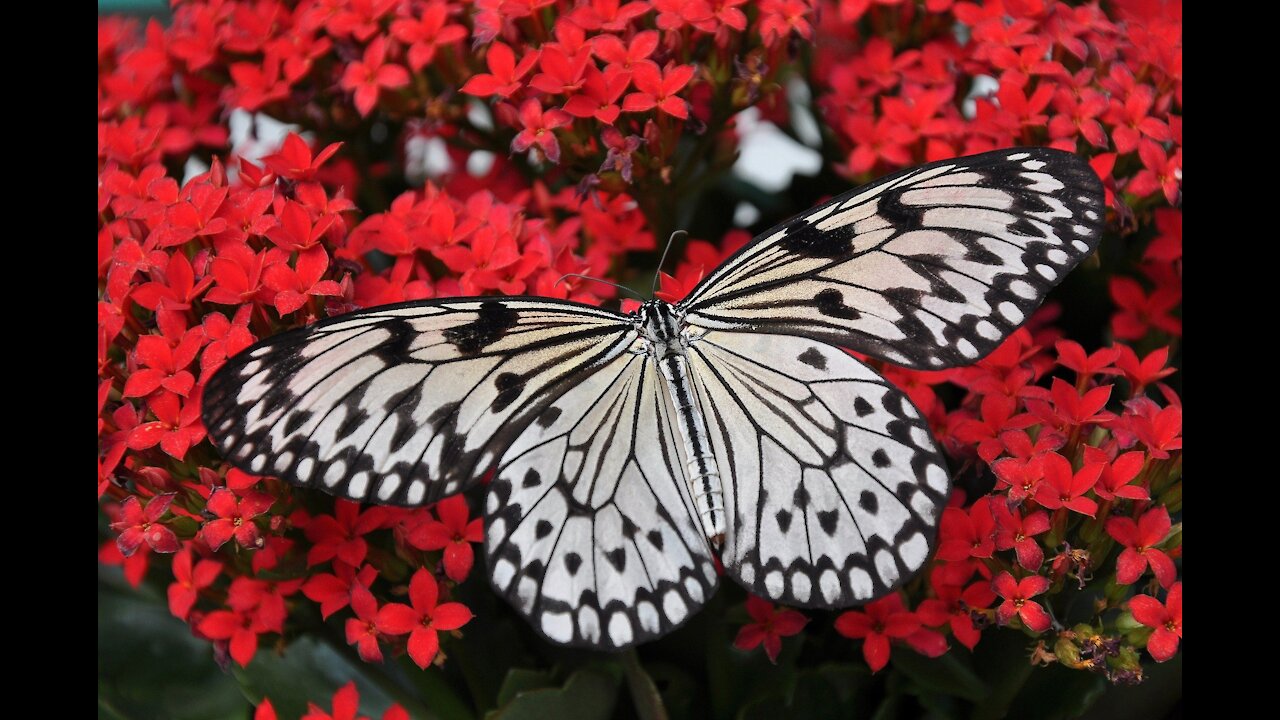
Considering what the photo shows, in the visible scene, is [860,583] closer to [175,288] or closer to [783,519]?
[783,519]

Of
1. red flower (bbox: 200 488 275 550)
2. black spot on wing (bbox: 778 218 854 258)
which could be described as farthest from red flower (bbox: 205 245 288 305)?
black spot on wing (bbox: 778 218 854 258)

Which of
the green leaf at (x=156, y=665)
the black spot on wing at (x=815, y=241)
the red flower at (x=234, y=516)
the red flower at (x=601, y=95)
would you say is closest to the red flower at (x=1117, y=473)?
the black spot on wing at (x=815, y=241)

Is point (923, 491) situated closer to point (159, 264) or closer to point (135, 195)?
point (159, 264)

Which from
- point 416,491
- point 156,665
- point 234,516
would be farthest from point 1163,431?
→ point 156,665

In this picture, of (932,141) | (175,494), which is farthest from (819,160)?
(175,494)

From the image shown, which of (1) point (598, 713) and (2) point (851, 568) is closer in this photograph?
(2) point (851, 568)

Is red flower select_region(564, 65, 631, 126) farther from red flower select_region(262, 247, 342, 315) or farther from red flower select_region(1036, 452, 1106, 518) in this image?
red flower select_region(1036, 452, 1106, 518)

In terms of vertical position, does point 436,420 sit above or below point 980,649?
above
